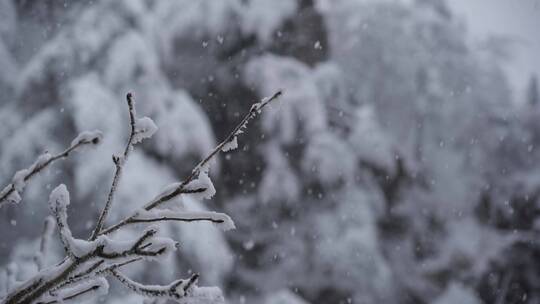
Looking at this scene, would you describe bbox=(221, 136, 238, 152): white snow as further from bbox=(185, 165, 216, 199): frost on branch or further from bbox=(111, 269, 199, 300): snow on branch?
bbox=(111, 269, 199, 300): snow on branch

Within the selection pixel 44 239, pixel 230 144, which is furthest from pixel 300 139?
pixel 230 144

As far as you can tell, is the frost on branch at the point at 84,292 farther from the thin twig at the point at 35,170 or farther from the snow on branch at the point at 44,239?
the snow on branch at the point at 44,239

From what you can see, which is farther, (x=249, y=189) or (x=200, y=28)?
(x=249, y=189)

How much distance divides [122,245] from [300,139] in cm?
414

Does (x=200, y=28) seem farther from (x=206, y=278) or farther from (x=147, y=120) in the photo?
(x=147, y=120)

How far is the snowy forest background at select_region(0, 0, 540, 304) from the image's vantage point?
300cm

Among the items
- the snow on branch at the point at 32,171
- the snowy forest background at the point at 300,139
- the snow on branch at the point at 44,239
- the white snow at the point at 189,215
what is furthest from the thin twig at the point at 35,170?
the snow on branch at the point at 44,239

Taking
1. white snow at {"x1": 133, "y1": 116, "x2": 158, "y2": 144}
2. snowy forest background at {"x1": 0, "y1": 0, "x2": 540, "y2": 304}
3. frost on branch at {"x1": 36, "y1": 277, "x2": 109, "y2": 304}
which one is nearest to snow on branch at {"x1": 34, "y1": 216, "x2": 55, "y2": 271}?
frost on branch at {"x1": 36, "y1": 277, "x2": 109, "y2": 304}

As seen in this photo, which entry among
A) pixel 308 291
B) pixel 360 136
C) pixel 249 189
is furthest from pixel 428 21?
pixel 308 291

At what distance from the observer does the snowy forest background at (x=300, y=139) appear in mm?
3000

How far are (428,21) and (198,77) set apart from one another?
3.84 meters

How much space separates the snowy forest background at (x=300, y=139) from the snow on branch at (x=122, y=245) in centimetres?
15

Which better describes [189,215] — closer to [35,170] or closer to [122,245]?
[122,245]

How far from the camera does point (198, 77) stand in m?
4.42
